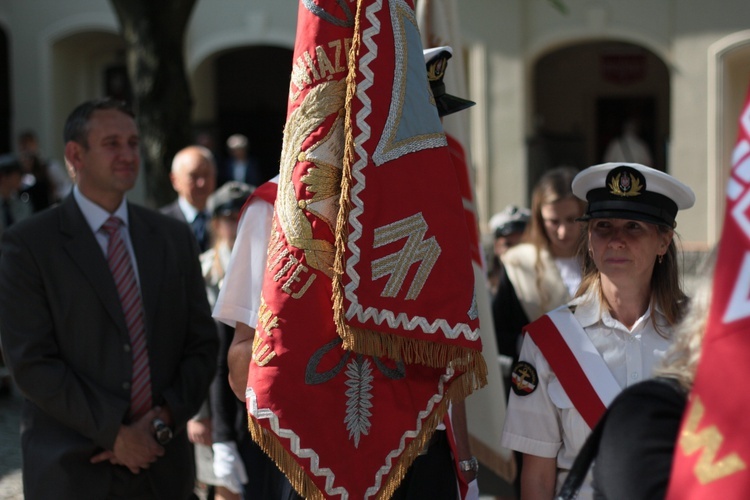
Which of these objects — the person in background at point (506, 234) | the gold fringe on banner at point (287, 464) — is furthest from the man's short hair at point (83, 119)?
the person in background at point (506, 234)

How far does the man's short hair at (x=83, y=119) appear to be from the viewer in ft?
13.2

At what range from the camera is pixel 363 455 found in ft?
9.80

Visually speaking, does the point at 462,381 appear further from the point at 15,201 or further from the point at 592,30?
the point at 592,30

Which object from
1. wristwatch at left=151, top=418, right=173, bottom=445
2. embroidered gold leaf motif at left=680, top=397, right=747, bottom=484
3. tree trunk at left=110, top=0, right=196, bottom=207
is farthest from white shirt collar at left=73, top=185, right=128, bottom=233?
tree trunk at left=110, top=0, right=196, bottom=207

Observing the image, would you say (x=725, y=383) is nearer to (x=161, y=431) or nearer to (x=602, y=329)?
(x=602, y=329)

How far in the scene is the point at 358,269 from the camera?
2.88 meters

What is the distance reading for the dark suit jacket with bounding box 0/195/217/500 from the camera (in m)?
3.70

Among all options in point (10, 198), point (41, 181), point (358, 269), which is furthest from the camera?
point (41, 181)

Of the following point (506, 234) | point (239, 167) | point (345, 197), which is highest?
point (345, 197)

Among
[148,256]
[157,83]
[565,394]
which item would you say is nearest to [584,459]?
[565,394]

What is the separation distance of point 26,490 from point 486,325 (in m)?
1.89

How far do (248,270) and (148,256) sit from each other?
0.85 m

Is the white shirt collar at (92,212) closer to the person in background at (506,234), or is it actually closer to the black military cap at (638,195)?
the black military cap at (638,195)

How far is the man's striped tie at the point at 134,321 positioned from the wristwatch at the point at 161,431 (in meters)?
0.08
